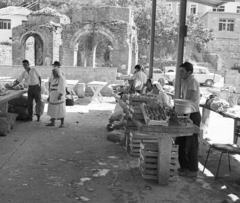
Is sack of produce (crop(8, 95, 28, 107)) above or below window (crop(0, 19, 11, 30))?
below

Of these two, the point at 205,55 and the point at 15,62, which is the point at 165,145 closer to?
the point at 15,62

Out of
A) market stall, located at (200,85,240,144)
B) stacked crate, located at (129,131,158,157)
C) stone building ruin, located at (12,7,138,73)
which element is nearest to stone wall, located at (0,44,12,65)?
stone building ruin, located at (12,7,138,73)

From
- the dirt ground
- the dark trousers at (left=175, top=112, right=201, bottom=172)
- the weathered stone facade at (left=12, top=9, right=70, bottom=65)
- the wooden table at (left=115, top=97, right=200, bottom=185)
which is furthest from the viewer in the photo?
the weathered stone facade at (left=12, top=9, right=70, bottom=65)

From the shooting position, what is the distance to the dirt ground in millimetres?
4352

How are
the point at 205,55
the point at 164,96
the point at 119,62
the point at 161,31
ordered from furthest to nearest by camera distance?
1. the point at 205,55
2. the point at 161,31
3. the point at 119,62
4. the point at 164,96

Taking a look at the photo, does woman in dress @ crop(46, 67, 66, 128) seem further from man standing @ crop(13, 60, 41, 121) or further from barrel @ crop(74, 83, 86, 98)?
barrel @ crop(74, 83, 86, 98)

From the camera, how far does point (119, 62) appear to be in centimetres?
2023

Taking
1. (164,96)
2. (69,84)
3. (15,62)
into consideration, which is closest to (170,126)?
(164,96)

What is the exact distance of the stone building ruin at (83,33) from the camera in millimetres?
20266

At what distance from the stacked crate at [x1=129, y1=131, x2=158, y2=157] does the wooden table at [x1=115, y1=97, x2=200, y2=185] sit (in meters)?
1.32

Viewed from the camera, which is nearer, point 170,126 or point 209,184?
point 170,126

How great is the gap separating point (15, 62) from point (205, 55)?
983 inches

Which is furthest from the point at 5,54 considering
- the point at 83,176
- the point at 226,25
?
the point at 83,176

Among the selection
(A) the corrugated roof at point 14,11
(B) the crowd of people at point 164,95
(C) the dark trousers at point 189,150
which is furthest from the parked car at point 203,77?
(A) the corrugated roof at point 14,11
